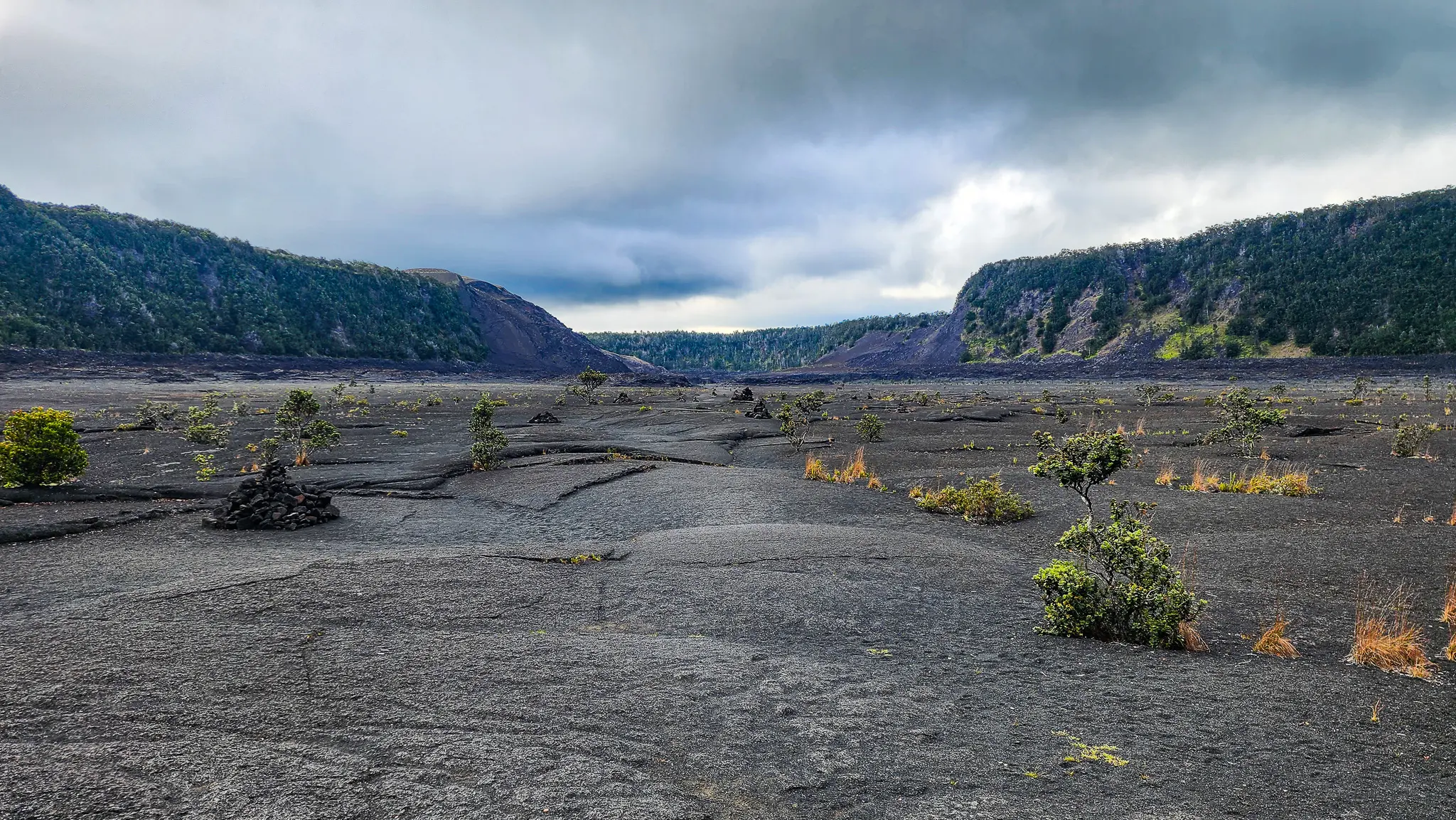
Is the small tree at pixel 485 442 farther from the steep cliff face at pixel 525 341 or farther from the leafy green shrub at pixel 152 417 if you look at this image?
the steep cliff face at pixel 525 341

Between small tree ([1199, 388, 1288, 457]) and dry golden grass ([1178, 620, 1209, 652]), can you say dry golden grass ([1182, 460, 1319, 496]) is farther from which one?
dry golden grass ([1178, 620, 1209, 652])

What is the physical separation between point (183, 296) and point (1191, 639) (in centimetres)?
15123

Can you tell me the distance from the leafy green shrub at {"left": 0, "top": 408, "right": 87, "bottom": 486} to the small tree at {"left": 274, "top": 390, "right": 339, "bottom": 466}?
625 centimetres

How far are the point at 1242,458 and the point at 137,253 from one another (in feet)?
535

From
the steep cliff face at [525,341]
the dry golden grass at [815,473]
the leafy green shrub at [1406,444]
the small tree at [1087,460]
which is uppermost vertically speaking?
the steep cliff face at [525,341]

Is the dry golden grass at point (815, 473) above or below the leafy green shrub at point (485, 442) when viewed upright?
below

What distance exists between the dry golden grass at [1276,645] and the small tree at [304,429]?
2464cm

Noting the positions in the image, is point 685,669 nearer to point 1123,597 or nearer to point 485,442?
point 1123,597

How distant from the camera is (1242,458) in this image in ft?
73.0

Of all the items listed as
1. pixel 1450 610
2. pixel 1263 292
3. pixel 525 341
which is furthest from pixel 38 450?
pixel 525 341

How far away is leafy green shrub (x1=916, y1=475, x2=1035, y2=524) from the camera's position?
46.6 feet

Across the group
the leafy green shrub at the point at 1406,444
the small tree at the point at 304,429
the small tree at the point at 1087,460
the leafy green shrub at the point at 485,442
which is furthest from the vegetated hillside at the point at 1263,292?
the small tree at the point at 304,429

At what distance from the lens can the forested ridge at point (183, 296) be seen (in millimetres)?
95500

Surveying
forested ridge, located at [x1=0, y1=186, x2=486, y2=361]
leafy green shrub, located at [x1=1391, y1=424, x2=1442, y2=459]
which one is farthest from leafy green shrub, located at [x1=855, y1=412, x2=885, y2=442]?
forested ridge, located at [x1=0, y1=186, x2=486, y2=361]
